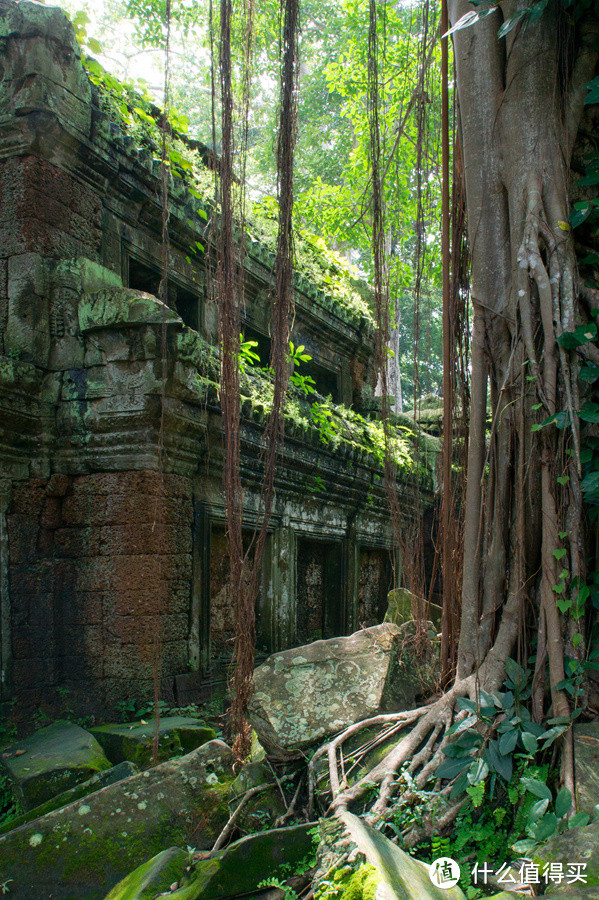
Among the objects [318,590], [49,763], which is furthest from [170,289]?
[49,763]

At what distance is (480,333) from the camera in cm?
293

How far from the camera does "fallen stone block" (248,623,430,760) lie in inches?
115

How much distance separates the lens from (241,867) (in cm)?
212

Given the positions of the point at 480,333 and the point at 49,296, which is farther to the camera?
the point at 49,296

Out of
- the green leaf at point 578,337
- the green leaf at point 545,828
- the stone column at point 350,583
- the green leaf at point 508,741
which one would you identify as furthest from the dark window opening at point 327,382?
the green leaf at point 545,828

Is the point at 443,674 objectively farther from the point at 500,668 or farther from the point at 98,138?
the point at 98,138

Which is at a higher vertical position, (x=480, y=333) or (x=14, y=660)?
(x=480, y=333)

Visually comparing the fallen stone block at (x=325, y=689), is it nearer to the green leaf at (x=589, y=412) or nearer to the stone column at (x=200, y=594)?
the green leaf at (x=589, y=412)

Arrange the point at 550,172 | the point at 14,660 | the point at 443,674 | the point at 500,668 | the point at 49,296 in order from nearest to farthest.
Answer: the point at 500,668 < the point at 550,172 < the point at 443,674 < the point at 14,660 < the point at 49,296

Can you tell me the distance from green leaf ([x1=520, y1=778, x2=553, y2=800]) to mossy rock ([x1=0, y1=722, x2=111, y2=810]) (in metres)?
2.14

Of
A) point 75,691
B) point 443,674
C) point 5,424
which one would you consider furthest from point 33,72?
point 443,674

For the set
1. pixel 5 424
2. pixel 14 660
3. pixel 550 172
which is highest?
pixel 550 172

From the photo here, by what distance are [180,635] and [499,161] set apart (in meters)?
3.38

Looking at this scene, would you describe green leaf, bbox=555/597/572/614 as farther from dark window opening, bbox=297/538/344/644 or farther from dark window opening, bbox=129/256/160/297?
dark window opening, bbox=297/538/344/644
